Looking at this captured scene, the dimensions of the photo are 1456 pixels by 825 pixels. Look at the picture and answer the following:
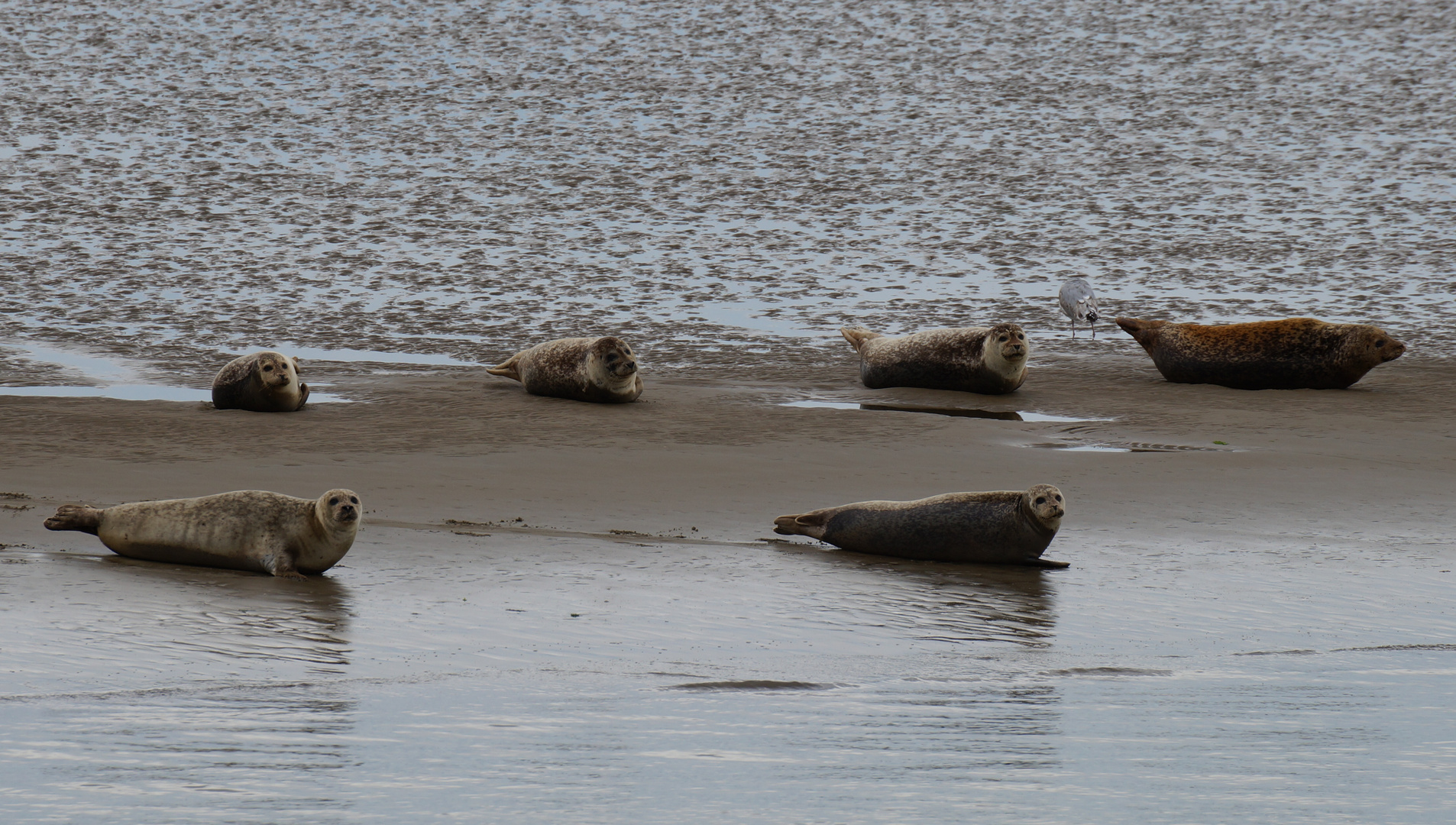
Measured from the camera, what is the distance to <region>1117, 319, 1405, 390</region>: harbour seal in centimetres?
1073

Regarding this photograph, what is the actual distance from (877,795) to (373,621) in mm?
2147

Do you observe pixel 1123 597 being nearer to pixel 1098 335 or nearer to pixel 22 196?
pixel 1098 335

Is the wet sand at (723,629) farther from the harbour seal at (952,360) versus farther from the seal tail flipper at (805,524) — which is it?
the harbour seal at (952,360)

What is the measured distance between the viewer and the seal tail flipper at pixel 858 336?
36.8 feet

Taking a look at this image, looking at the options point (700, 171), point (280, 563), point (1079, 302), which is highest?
point (700, 171)

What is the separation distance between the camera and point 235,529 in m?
5.54

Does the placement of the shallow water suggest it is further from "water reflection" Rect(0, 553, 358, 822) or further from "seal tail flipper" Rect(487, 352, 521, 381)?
"seal tail flipper" Rect(487, 352, 521, 381)

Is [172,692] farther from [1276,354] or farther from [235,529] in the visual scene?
[1276,354]

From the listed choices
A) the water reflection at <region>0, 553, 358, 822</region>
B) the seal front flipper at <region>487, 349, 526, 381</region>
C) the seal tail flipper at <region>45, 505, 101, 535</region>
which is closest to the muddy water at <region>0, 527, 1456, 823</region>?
the water reflection at <region>0, 553, 358, 822</region>

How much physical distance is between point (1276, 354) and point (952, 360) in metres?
Answer: 2.02

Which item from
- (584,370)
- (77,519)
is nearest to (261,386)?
(584,370)

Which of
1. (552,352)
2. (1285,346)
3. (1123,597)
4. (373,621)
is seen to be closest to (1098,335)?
(1285,346)

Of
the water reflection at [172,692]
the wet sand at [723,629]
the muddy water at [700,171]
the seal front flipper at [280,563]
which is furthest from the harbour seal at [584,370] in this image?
the water reflection at [172,692]

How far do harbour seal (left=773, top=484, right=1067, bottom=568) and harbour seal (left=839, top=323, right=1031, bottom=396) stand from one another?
4211mm
